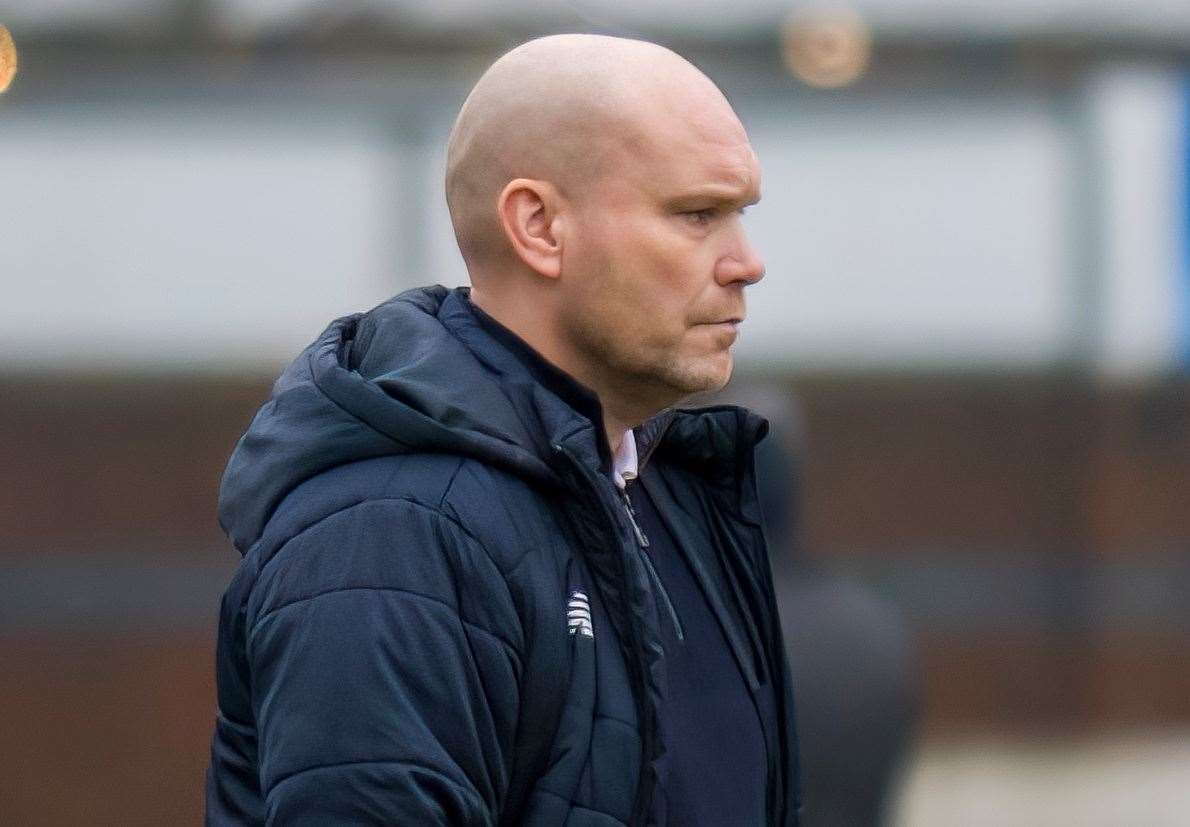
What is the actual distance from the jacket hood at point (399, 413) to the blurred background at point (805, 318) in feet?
5.89

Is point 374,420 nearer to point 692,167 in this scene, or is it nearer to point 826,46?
point 692,167

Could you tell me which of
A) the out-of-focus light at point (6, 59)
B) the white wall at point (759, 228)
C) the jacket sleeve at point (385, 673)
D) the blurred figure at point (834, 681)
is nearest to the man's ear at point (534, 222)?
the jacket sleeve at point (385, 673)

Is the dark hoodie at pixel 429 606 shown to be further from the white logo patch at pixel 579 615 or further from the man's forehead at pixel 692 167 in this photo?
the man's forehead at pixel 692 167

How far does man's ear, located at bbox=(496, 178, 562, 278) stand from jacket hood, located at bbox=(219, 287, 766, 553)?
0.08 meters

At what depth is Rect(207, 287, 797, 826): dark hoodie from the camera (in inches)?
49.4

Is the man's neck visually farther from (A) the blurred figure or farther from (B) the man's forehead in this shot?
(A) the blurred figure

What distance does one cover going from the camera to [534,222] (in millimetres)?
1489

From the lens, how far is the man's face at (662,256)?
1.47 meters

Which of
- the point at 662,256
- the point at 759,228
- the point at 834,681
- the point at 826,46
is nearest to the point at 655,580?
the point at 662,256

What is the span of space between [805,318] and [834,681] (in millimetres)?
1137

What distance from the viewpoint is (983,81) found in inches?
152

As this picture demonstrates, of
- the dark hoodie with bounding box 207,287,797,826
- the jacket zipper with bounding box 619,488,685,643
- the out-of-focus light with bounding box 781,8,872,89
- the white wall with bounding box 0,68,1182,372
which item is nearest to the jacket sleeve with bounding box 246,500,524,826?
the dark hoodie with bounding box 207,287,797,826

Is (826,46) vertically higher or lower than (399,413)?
higher

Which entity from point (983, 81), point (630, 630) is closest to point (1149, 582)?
point (983, 81)
